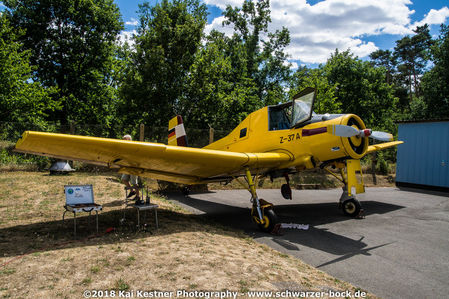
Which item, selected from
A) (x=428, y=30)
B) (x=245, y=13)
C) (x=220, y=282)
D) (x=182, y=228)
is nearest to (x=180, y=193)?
(x=182, y=228)

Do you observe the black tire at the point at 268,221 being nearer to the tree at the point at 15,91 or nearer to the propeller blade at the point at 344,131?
the propeller blade at the point at 344,131

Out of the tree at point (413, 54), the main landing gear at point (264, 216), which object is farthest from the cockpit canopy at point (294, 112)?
the tree at point (413, 54)

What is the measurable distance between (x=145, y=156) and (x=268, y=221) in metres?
3.22

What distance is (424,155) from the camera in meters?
15.5

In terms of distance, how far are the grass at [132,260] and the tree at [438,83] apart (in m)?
30.8

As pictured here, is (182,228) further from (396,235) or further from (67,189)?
(396,235)

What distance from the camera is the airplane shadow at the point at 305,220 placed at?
5379mm

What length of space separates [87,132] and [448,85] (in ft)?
108

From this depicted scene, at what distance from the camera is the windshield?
6.82 metres

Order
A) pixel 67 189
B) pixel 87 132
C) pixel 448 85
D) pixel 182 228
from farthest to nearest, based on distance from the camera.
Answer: pixel 448 85
pixel 87 132
pixel 182 228
pixel 67 189

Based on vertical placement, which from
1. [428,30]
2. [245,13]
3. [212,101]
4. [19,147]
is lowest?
[19,147]

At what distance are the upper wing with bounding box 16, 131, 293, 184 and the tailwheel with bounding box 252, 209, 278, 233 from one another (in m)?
1.26

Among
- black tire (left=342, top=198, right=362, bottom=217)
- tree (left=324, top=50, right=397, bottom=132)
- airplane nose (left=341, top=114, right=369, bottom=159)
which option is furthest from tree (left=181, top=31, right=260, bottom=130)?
tree (left=324, top=50, right=397, bottom=132)

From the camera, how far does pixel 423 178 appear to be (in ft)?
50.9
